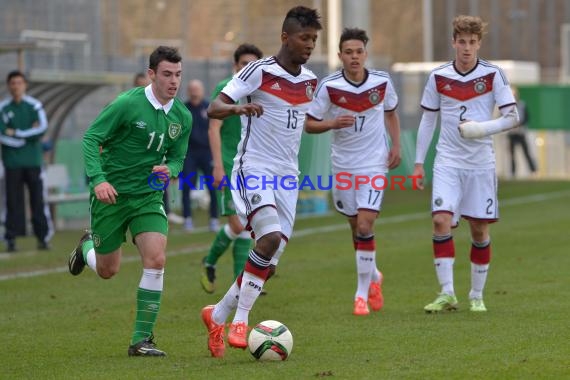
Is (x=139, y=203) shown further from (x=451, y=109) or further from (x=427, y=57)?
(x=427, y=57)

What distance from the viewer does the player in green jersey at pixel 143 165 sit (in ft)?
30.6

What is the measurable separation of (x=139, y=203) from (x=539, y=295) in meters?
4.45

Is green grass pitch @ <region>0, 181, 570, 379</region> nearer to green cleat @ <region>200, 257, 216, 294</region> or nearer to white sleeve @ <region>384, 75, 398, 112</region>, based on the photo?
green cleat @ <region>200, 257, 216, 294</region>

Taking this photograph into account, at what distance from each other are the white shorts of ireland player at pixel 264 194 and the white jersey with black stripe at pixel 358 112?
2045 millimetres

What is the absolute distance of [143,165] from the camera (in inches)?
374

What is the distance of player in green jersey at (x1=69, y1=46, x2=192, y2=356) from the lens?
9.32m

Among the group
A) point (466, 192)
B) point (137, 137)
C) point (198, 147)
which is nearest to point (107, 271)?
point (137, 137)

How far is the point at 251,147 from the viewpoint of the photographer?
974cm

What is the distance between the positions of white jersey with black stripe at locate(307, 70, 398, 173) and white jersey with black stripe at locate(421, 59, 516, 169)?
58 centimetres

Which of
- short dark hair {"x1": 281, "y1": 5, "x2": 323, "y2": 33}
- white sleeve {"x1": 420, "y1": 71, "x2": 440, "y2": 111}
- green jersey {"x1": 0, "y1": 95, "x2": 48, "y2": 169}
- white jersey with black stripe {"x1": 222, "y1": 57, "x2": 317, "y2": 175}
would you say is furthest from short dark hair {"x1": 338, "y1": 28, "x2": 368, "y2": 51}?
green jersey {"x1": 0, "y1": 95, "x2": 48, "y2": 169}

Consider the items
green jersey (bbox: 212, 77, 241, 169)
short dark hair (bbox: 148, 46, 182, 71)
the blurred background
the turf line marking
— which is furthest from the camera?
the blurred background

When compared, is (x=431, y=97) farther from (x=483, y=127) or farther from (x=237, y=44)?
(x=237, y=44)

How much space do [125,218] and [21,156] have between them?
903 centimetres

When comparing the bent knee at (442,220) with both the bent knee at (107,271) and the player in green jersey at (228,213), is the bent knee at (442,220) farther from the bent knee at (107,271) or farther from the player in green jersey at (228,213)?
the bent knee at (107,271)
